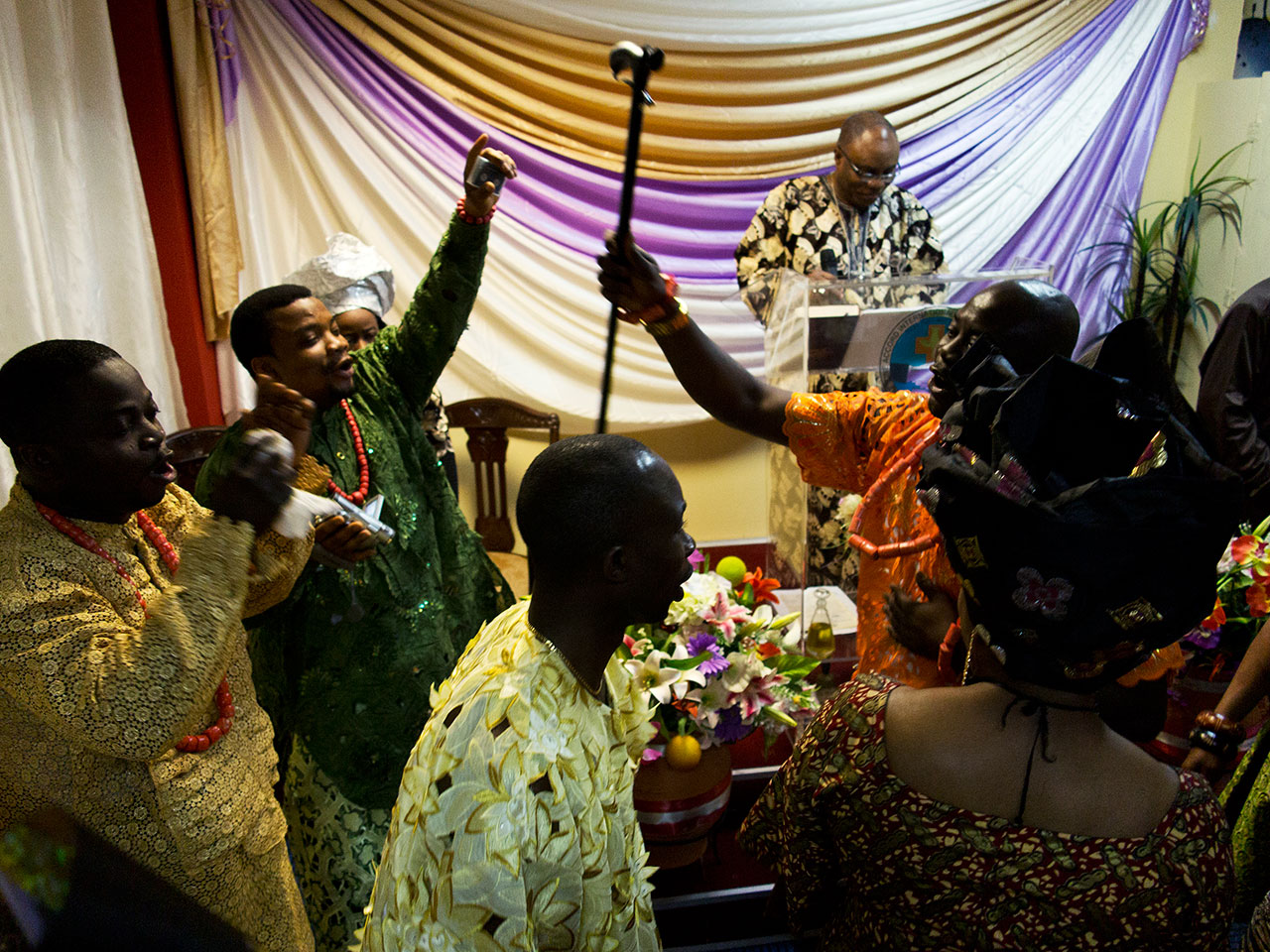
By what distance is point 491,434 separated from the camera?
4.12 m

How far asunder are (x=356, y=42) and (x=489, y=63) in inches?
22.2

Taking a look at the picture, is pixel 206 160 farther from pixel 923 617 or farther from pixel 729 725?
pixel 923 617

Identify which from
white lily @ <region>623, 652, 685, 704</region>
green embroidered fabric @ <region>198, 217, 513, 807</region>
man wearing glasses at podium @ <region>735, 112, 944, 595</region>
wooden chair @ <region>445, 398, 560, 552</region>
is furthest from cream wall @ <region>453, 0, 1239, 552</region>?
white lily @ <region>623, 652, 685, 704</region>

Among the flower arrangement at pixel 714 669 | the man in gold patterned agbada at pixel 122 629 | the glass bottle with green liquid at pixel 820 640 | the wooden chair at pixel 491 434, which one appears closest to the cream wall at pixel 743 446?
the wooden chair at pixel 491 434

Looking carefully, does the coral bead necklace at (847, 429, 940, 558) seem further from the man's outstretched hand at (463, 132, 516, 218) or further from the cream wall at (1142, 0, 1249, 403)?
the cream wall at (1142, 0, 1249, 403)

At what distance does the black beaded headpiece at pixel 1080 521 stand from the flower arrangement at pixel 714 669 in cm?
81

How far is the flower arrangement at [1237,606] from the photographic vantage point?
205cm

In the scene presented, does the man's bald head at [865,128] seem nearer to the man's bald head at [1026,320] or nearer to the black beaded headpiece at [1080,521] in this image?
the man's bald head at [1026,320]

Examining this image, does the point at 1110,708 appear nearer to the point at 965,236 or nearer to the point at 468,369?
the point at 468,369

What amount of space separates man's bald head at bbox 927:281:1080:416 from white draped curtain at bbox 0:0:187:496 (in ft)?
A: 8.64

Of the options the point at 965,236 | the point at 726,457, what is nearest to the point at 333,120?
the point at 726,457

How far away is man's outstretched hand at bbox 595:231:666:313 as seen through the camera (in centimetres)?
179

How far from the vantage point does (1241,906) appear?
177 centimetres

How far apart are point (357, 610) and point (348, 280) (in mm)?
1531
